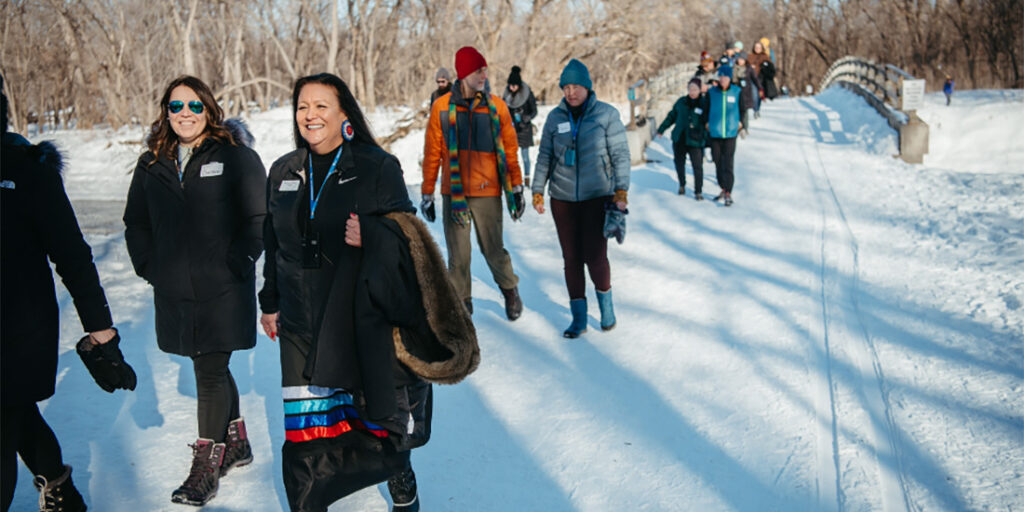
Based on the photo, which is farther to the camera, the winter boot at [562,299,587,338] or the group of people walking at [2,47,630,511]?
the winter boot at [562,299,587,338]

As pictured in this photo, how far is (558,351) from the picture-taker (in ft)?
18.4

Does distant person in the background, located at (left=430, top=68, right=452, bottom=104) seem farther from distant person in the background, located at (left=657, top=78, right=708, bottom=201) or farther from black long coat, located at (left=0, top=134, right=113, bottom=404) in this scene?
black long coat, located at (left=0, top=134, right=113, bottom=404)

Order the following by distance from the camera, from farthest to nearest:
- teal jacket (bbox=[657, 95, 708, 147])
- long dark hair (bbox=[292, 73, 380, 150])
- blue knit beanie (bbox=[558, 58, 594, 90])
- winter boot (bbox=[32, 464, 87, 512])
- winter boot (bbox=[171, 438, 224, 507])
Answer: teal jacket (bbox=[657, 95, 708, 147]), blue knit beanie (bbox=[558, 58, 594, 90]), winter boot (bbox=[171, 438, 224, 507]), winter boot (bbox=[32, 464, 87, 512]), long dark hair (bbox=[292, 73, 380, 150])

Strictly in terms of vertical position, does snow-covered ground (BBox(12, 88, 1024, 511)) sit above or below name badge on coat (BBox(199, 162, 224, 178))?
below

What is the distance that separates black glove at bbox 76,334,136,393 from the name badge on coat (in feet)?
2.74

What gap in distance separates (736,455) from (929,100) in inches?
1060

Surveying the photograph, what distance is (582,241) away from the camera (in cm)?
572

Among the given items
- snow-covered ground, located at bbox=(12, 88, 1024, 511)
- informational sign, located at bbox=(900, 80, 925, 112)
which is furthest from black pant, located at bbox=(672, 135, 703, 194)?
informational sign, located at bbox=(900, 80, 925, 112)

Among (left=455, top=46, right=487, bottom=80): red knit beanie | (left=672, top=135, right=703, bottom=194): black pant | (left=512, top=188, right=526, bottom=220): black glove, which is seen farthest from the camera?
(left=672, top=135, right=703, bottom=194): black pant

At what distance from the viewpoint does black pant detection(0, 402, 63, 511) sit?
2.71m

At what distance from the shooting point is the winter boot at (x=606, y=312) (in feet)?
19.3

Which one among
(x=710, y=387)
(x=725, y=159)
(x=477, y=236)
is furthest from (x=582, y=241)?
A: (x=725, y=159)

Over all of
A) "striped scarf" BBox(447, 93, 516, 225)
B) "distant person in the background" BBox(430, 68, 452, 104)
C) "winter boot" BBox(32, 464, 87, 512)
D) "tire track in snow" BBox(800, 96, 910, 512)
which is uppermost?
"distant person in the background" BBox(430, 68, 452, 104)

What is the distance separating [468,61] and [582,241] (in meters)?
1.56
